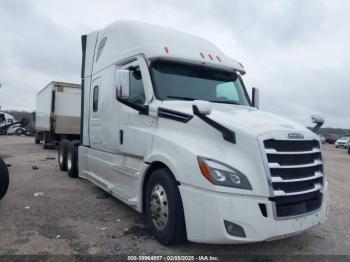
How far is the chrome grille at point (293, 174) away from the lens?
4.02 meters

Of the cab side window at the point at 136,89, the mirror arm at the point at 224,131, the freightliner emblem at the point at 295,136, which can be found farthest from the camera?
the cab side window at the point at 136,89

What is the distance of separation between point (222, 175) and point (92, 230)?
2385 mm

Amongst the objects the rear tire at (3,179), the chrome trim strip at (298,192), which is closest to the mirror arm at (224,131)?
the chrome trim strip at (298,192)

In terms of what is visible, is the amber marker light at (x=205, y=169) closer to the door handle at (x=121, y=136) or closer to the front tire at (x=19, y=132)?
the door handle at (x=121, y=136)

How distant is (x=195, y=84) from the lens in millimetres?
5527

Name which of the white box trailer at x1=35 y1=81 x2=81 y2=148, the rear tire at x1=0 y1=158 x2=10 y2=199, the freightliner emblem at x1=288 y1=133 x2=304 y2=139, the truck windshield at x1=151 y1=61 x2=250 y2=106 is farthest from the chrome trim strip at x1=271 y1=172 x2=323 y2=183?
the white box trailer at x1=35 y1=81 x2=81 y2=148

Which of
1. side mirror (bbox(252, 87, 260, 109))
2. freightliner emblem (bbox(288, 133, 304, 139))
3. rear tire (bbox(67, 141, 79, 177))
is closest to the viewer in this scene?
freightliner emblem (bbox(288, 133, 304, 139))

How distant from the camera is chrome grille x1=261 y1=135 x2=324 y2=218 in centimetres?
402

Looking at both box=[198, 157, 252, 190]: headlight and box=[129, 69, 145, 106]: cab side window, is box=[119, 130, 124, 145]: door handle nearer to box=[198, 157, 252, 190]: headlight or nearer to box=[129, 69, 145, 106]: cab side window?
box=[129, 69, 145, 106]: cab side window

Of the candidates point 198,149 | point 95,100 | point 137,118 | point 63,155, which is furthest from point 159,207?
point 63,155

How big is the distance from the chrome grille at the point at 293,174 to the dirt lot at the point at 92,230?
796mm

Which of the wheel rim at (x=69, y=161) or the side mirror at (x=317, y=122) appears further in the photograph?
the wheel rim at (x=69, y=161)

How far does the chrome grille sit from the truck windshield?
160 cm

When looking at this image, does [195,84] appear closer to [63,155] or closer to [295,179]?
[295,179]
